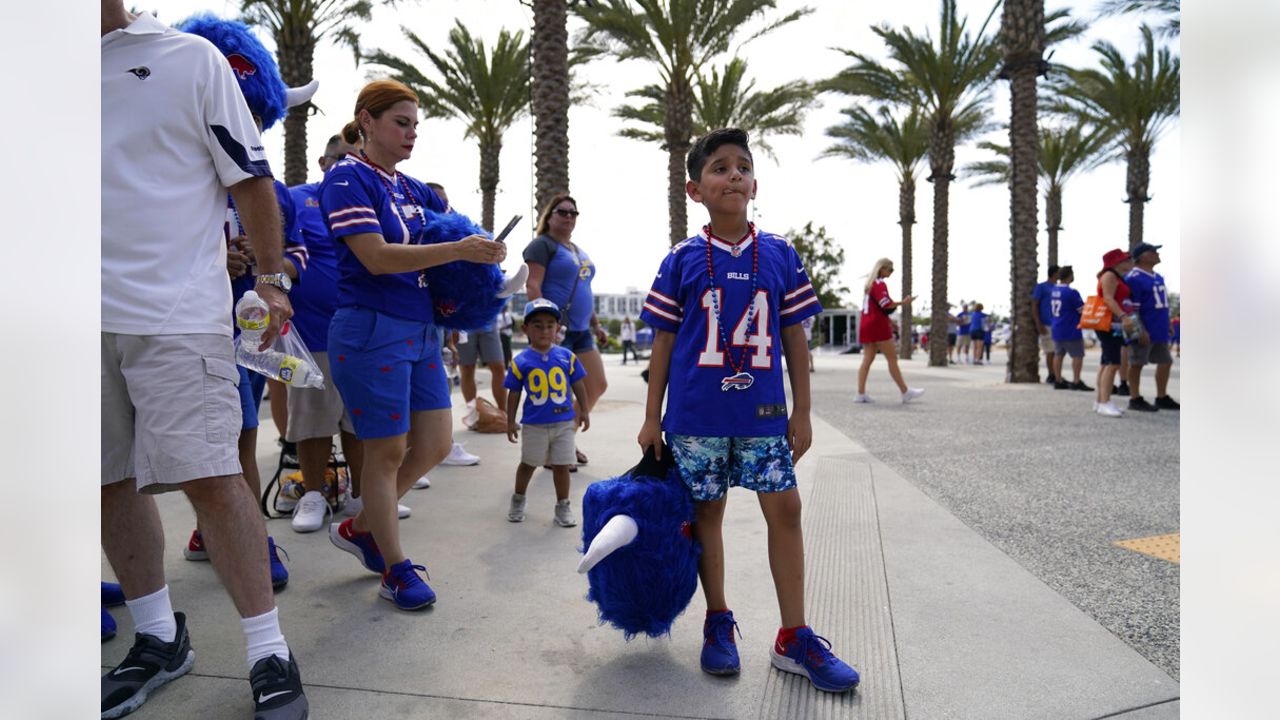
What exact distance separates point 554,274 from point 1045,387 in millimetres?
10496

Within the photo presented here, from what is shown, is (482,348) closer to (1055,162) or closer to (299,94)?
(299,94)

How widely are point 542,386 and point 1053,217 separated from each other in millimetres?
30973

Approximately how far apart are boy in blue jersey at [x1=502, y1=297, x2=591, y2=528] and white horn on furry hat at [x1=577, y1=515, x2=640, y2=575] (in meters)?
1.87

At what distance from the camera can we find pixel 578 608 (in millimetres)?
2977

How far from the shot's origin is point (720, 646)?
2.46m

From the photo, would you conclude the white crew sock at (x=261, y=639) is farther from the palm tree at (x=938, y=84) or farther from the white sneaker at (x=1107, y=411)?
the palm tree at (x=938, y=84)

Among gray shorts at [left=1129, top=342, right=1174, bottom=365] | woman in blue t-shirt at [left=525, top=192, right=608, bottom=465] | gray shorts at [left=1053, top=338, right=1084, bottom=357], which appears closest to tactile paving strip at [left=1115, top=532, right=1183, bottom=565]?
woman in blue t-shirt at [left=525, top=192, right=608, bottom=465]

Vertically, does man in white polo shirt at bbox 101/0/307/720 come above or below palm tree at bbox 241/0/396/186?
below

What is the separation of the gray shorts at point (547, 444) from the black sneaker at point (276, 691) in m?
2.27

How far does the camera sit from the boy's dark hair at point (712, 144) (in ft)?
8.58

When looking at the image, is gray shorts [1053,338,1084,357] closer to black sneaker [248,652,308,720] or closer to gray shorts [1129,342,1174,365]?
gray shorts [1129,342,1174,365]

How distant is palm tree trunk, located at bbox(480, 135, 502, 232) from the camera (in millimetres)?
21016

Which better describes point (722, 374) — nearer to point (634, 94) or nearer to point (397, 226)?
point (397, 226)
